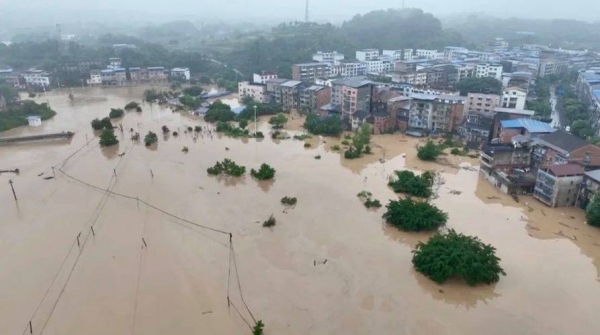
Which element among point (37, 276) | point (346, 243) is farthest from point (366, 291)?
point (37, 276)

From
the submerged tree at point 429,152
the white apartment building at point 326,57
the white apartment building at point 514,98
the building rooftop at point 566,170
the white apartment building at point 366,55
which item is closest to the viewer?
the building rooftop at point 566,170

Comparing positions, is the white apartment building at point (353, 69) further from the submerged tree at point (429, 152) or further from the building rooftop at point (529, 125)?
the building rooftop at point (529, 125)

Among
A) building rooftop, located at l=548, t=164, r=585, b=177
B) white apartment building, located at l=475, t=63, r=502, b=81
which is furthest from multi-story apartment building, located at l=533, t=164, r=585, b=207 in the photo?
white apartment building, located at l=475, t=63, r=502, b=81

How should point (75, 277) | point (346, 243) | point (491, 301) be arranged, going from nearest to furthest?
point (491, 301), point (75, 277), point (346, 243)

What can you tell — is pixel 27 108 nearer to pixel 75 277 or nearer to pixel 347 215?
pixel 75 277

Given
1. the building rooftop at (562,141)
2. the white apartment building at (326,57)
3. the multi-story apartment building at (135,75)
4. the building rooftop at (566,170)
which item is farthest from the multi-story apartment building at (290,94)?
the multi-story apartment building at (135,75)
